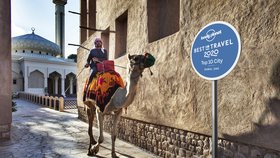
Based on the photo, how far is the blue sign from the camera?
232 cm

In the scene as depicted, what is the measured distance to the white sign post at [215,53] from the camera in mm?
2332

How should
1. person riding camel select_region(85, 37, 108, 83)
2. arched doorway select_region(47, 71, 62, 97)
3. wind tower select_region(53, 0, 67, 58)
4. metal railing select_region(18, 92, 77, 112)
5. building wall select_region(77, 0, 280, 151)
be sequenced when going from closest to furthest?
building wall select_region(77, 0, 280, 151) → person riding camel select_region(85, 37, 108, 83) → metal railing select_region(18, 92, 77, 112) → arched doorway select_region(47, 71, 62, 97) → wind tower select_region(53, 0, 67, 58)

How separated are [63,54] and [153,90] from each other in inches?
2087

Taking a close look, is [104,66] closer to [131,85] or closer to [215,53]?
[131,85]

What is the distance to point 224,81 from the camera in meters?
3.62

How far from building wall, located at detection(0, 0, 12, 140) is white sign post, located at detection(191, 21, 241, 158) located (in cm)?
599

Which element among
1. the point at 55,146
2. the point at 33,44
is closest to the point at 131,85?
the point at 55,146

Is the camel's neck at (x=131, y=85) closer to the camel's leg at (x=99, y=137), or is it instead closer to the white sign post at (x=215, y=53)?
the camel's leg at (x=99, y=137)

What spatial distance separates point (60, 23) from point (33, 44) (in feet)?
36.1

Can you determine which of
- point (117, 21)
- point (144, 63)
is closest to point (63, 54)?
point (117, 21)

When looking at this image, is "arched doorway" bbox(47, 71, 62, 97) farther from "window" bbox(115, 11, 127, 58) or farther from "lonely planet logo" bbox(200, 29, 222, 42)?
"lonely planet logo" bbox(200, 29, 222, 42)

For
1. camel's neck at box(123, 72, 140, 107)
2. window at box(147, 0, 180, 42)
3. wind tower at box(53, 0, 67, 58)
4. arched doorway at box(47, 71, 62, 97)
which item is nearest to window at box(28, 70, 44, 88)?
arched doorway at box(47, 71, 62, 97)

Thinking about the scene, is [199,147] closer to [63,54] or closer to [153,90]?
[153,90]

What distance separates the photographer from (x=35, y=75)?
3650 cm
